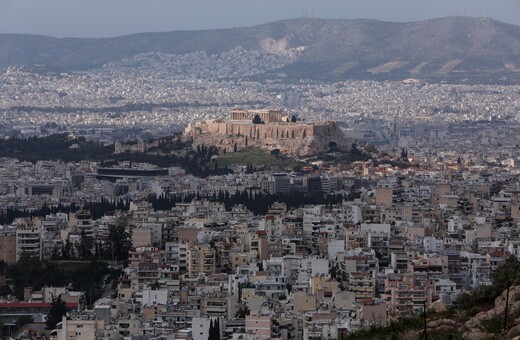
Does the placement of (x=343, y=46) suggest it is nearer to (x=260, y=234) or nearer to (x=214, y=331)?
(x=260, y=234)

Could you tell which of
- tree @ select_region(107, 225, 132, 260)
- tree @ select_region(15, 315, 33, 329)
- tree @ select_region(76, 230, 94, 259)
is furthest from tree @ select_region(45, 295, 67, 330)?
tree @ select_region(107, 225, 132, 260)

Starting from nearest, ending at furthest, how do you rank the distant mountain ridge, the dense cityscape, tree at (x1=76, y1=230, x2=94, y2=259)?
1. the dense cityscape
2. tree at (x1=76, y1=230, x2=94, y2=259)
3. the distant mountain ridge

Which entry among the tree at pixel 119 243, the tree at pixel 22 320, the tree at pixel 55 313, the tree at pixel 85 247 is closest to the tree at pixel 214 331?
the tree at pixel 55 313

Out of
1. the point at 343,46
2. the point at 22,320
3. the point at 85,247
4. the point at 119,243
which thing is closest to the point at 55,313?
the point at 22,320

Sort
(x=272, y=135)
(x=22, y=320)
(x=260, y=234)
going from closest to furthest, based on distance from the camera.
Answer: (x=22, y=320) < (x=260, y=234) < (x=272, y=135)

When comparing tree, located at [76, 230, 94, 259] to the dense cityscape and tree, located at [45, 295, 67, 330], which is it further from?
tree, located at [45, 295, 67, 330]

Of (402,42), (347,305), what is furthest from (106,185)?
Answer: (402,42)

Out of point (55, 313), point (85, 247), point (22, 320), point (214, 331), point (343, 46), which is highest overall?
point (343, 46)
